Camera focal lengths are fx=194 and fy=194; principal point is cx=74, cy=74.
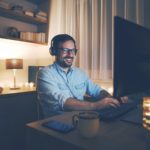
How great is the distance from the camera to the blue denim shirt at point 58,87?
1.30 m

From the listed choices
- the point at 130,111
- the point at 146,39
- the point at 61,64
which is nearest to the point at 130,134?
the point at 130,111

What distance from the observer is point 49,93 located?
4.38 feet

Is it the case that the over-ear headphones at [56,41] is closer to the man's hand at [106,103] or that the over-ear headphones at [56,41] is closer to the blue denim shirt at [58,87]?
the blue denim shirt at [58,87]

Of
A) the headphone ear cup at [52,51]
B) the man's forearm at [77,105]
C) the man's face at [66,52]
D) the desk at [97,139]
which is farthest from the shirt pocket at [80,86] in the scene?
the desk at [97,139]

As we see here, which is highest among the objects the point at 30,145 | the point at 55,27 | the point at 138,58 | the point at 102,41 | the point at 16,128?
the point at 55,27

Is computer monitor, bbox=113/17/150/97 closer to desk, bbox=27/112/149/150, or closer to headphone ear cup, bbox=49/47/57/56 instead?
desk, bbox=27/112/149/150

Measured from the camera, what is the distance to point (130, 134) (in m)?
0.77

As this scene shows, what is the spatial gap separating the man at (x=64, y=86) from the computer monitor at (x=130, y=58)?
19 centimetres

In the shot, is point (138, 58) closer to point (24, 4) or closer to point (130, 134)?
point (130, 134)

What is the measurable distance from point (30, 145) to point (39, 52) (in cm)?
245

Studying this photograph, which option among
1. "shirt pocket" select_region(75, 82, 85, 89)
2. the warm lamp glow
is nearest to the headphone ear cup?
"shirt pocket" select_region(75, 82, 85, 89)

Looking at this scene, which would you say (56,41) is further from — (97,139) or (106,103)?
(97,139)

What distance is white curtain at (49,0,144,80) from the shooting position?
2.38 metres

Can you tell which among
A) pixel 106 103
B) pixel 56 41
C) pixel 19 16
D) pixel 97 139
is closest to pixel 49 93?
pixel 106 103
